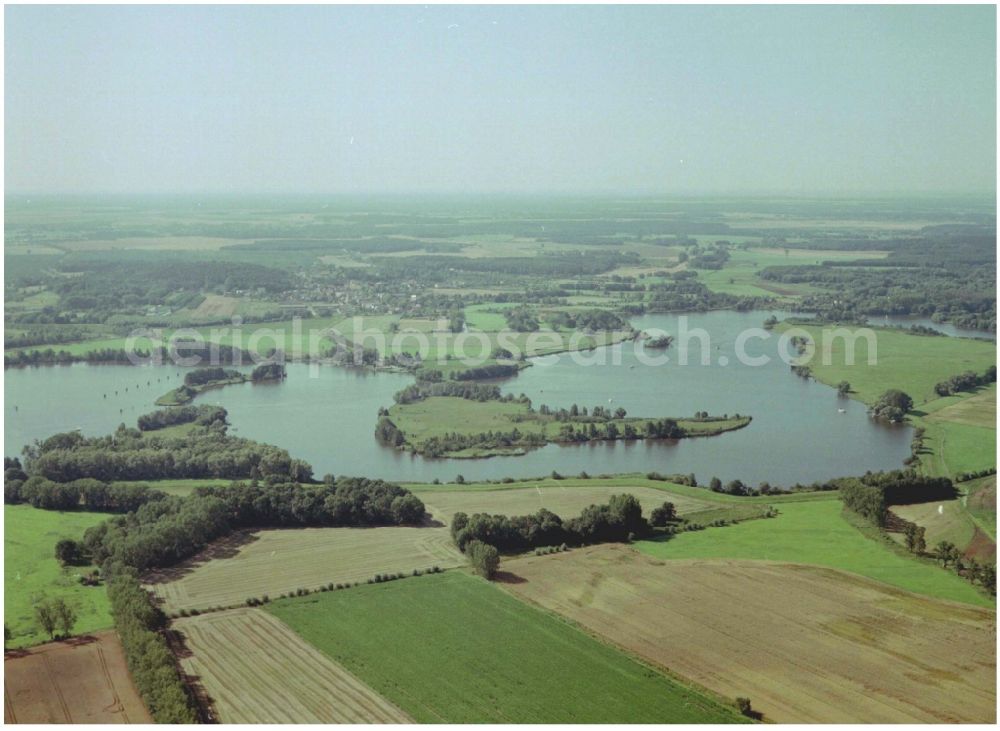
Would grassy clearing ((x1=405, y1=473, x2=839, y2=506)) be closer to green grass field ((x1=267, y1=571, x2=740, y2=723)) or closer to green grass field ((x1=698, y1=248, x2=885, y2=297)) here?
green grass field ((x1=267, y1=571, x2=740, y2=723))

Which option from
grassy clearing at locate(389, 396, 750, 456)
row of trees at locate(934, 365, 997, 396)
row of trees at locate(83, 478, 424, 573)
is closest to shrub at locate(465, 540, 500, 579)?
row of trees at locate(83, 478, 424, 573)

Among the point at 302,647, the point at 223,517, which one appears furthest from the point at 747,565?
the point at 223,517

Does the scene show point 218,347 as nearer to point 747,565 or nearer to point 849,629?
point 747,565

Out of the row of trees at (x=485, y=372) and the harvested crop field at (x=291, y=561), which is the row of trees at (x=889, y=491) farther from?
Result: the row of trees at (x=485, y=372)

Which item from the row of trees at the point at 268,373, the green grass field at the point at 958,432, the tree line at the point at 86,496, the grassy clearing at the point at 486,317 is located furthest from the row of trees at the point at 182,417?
the green grass field at the point at 958,432

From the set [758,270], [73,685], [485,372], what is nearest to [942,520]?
[73,685]

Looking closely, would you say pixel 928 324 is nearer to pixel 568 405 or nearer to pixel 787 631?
pixel 568 405
